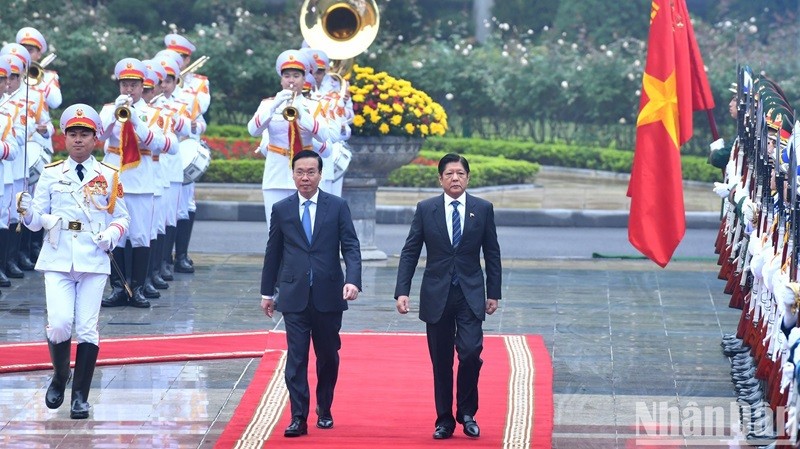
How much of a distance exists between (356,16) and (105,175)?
7.30 meters

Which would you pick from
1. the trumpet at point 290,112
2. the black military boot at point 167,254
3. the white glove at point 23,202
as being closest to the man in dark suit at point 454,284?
the white glove at point 23,202

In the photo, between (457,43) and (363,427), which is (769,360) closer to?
(363,427)

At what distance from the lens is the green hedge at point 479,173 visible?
24953 mm

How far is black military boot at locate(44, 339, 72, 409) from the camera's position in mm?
9969

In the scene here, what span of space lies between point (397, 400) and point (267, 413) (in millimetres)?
846

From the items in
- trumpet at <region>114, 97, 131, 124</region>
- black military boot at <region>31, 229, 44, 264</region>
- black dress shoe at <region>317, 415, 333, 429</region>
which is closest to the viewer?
black dress shoe at <region>317, 415, 333, 429</region>

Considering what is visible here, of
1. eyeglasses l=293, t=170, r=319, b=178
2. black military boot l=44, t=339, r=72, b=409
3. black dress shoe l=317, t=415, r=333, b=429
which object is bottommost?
black dress shoe l=317, t=415, r=333, b=429

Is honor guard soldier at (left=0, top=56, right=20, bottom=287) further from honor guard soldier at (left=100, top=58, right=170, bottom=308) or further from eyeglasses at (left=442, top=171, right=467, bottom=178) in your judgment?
eyeglasses at (left=442, top=171, right=467, bottom=178)

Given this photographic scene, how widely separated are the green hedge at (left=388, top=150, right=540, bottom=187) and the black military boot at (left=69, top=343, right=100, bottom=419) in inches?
569

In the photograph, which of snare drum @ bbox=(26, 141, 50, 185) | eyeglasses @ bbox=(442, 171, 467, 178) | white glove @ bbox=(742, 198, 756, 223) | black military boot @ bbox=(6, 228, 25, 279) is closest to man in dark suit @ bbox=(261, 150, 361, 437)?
eyeglasses @ bbox=(442, 171, 467, 178)

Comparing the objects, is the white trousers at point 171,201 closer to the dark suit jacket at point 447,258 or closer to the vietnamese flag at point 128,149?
Answer: the vietnamese flag at point 128,149

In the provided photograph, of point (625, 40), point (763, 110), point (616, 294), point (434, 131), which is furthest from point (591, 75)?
point (763, 110)

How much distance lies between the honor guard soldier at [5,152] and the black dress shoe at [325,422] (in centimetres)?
588

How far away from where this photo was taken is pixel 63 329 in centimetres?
994
